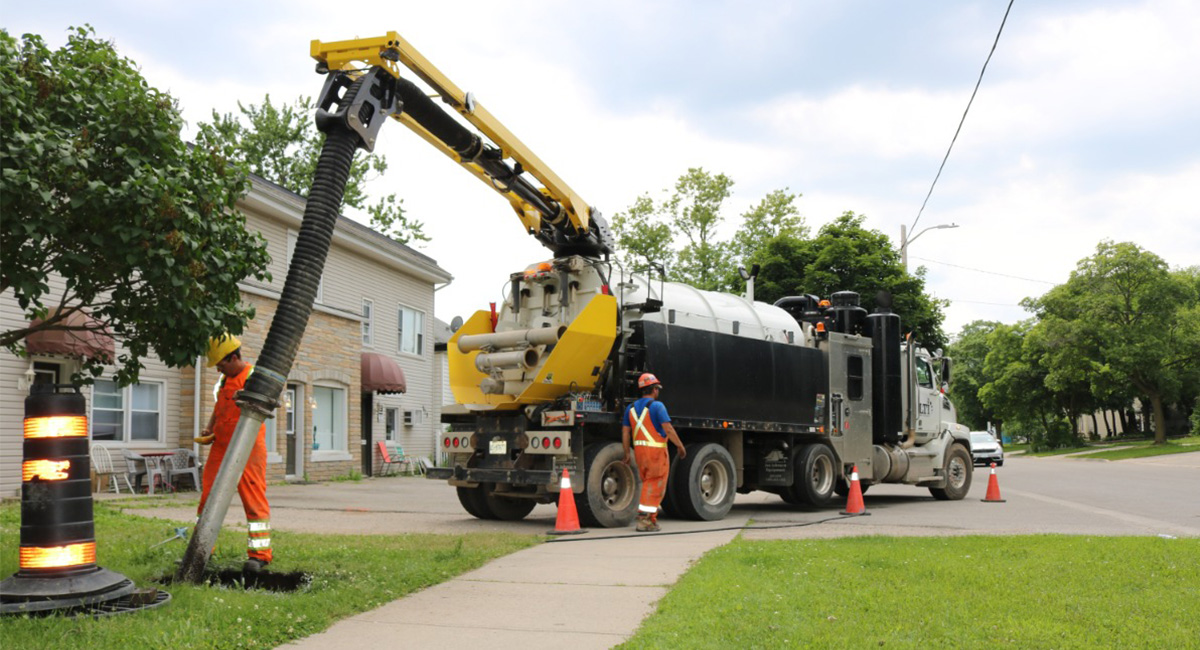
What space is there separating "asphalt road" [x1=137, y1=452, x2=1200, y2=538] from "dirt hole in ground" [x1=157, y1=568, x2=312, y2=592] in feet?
12.5

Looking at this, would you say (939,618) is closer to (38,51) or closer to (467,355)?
(38,51)

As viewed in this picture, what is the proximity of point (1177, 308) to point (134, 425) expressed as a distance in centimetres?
4868

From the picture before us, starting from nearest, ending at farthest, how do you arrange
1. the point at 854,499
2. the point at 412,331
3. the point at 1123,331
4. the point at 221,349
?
the point at 221,349
the point at 854,499
the point at 412,331
the point at 1123,331

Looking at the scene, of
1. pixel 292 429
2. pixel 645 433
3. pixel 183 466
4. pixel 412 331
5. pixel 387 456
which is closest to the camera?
pixel 645 433

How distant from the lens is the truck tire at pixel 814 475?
15.1m

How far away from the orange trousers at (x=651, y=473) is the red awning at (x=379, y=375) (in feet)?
51.1

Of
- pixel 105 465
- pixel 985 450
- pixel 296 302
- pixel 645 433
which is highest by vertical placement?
pixel 296 302

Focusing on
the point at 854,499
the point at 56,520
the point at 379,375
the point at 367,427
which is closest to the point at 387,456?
the point at 367,427

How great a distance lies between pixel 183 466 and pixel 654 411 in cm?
1082

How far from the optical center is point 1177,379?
50312 millimetres

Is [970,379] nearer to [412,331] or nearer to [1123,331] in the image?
[1123,331]

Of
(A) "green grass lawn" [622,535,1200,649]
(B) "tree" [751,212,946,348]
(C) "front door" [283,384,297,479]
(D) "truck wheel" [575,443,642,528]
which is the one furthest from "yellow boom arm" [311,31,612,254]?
(B) "tree" [751,212,946,348]

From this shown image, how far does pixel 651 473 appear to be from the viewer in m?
11.6

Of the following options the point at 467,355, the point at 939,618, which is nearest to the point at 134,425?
the point at 467,355
